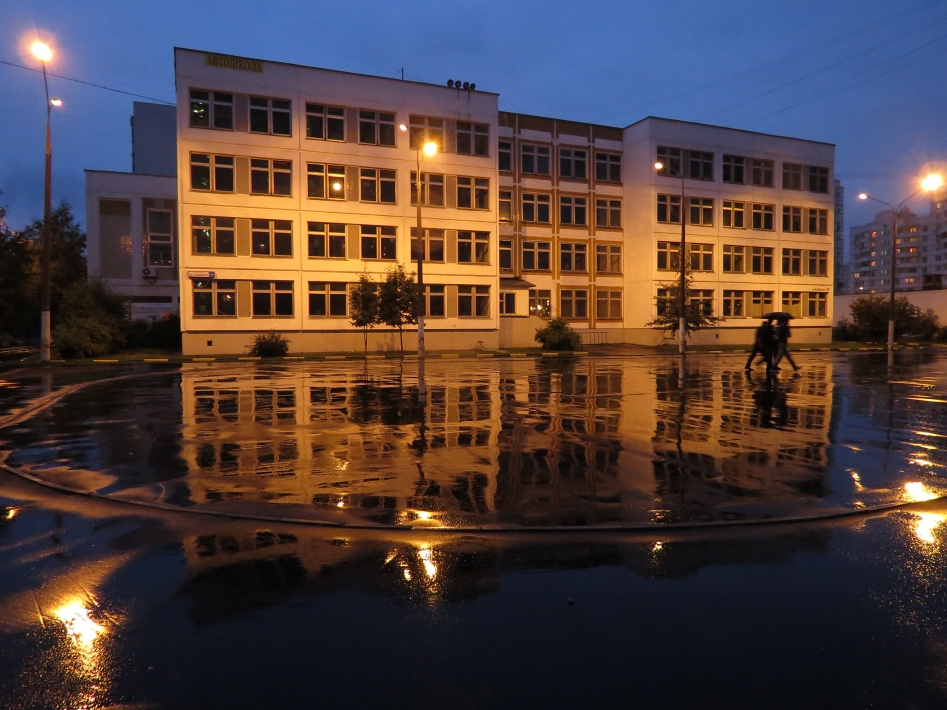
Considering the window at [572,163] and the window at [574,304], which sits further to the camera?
the window at [574,304]

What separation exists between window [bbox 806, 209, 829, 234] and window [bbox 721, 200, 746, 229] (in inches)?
265

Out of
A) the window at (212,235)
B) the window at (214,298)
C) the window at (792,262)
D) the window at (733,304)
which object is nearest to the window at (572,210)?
the window at (733,304)

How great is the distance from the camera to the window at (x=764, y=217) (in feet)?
178

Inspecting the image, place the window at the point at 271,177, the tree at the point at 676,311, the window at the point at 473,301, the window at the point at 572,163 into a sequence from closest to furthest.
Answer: the window at the point at 271,177 → the window at the point at 473,301 → the tree at the point at 676,311 → the window at the point at 572,163

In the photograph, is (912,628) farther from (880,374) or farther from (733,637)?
(880,374)

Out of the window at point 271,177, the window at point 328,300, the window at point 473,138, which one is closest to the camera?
the window at point 271,177

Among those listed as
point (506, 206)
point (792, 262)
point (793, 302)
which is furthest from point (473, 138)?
point (793, 302)

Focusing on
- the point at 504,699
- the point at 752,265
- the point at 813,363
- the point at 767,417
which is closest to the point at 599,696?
the point at 504,699

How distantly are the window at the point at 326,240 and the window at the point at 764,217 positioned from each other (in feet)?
106

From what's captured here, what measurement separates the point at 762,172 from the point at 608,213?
42.1 ft

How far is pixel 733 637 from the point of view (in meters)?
4.29

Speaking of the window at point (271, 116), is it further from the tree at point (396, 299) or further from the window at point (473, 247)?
the window at point (473, 247)

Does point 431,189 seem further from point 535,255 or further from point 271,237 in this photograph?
point 535,255

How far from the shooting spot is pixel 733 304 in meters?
53.4
